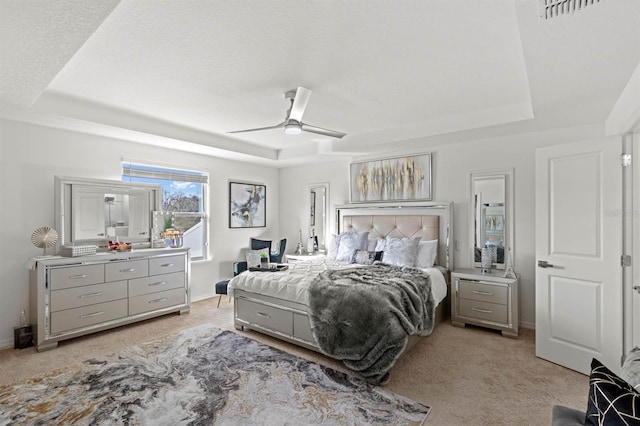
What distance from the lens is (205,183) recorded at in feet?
18.0

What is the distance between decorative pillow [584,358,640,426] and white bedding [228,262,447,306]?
2395 millimetres

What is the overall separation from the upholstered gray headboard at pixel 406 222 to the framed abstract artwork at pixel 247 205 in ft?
5.70

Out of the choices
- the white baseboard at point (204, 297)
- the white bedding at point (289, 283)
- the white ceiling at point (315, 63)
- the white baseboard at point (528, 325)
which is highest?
the white ceiling at point (315, 63)

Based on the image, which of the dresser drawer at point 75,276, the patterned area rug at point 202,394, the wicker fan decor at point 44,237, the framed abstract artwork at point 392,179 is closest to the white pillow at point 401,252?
the framed abstract artwork at point 392,179

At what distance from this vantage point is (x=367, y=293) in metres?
2.89

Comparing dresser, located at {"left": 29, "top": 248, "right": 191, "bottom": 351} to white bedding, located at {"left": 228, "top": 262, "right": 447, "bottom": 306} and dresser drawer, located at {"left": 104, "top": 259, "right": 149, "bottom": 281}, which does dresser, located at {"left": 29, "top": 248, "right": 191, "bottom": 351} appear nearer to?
dresser drawer, located at {"left": 104, "top": 259, "right": 149, "bottom": 281}

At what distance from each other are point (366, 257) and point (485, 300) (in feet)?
5.13

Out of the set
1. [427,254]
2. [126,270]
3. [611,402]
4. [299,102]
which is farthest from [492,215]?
[126,270]

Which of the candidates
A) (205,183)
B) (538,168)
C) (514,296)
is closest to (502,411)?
(514,296)

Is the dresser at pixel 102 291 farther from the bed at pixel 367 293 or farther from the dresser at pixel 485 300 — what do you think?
the dresser at pixel 485 300

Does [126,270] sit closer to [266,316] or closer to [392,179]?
[266,316]

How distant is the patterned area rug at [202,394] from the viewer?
224 cm

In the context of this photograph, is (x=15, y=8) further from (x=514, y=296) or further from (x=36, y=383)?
(x=514, y=296)

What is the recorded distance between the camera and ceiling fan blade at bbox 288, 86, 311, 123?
2942mm
